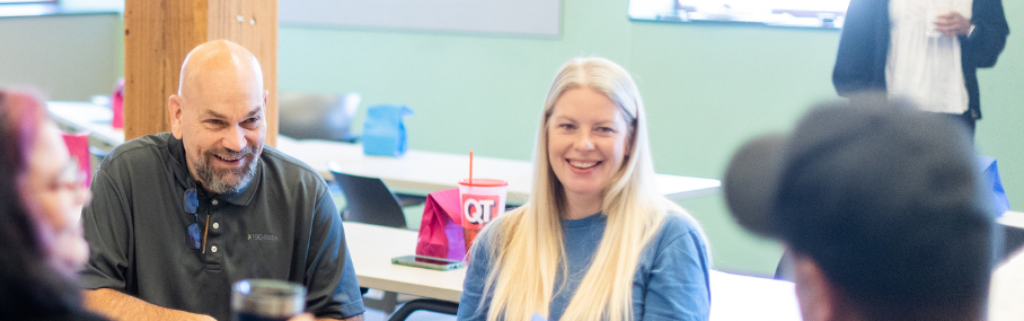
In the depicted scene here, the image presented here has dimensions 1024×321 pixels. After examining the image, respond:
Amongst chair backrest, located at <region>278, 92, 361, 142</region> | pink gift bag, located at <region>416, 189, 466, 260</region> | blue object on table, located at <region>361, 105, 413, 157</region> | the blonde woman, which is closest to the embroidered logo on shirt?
the blonde woman

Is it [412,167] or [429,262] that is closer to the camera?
[429,262]

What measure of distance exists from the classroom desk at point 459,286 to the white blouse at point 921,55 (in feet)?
4.53

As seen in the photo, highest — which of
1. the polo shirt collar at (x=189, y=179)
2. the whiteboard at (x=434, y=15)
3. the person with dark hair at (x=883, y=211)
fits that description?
the whiteboard at (x=434, y=15)

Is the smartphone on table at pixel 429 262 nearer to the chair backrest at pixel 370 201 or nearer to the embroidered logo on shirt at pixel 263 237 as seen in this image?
Answer: the embroidered logo on shirt at pixel 263 237

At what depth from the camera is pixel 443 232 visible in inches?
96.3

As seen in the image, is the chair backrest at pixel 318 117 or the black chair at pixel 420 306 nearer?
the black chair at pixel 420 306

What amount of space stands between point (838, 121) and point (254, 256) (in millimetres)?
1509

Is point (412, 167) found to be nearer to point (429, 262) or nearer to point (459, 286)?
point (429, 262)

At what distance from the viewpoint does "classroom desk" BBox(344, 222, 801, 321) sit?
2039mm

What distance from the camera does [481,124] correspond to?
545 centimetres

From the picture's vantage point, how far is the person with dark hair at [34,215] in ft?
2.60

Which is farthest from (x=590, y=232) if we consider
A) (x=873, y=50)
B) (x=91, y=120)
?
(x=91, y=120)

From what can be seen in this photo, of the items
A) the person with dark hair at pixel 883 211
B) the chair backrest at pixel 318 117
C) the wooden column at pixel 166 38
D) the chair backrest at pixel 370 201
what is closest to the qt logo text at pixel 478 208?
the wooden column at pixel 166 38

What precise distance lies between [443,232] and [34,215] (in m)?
1.67
